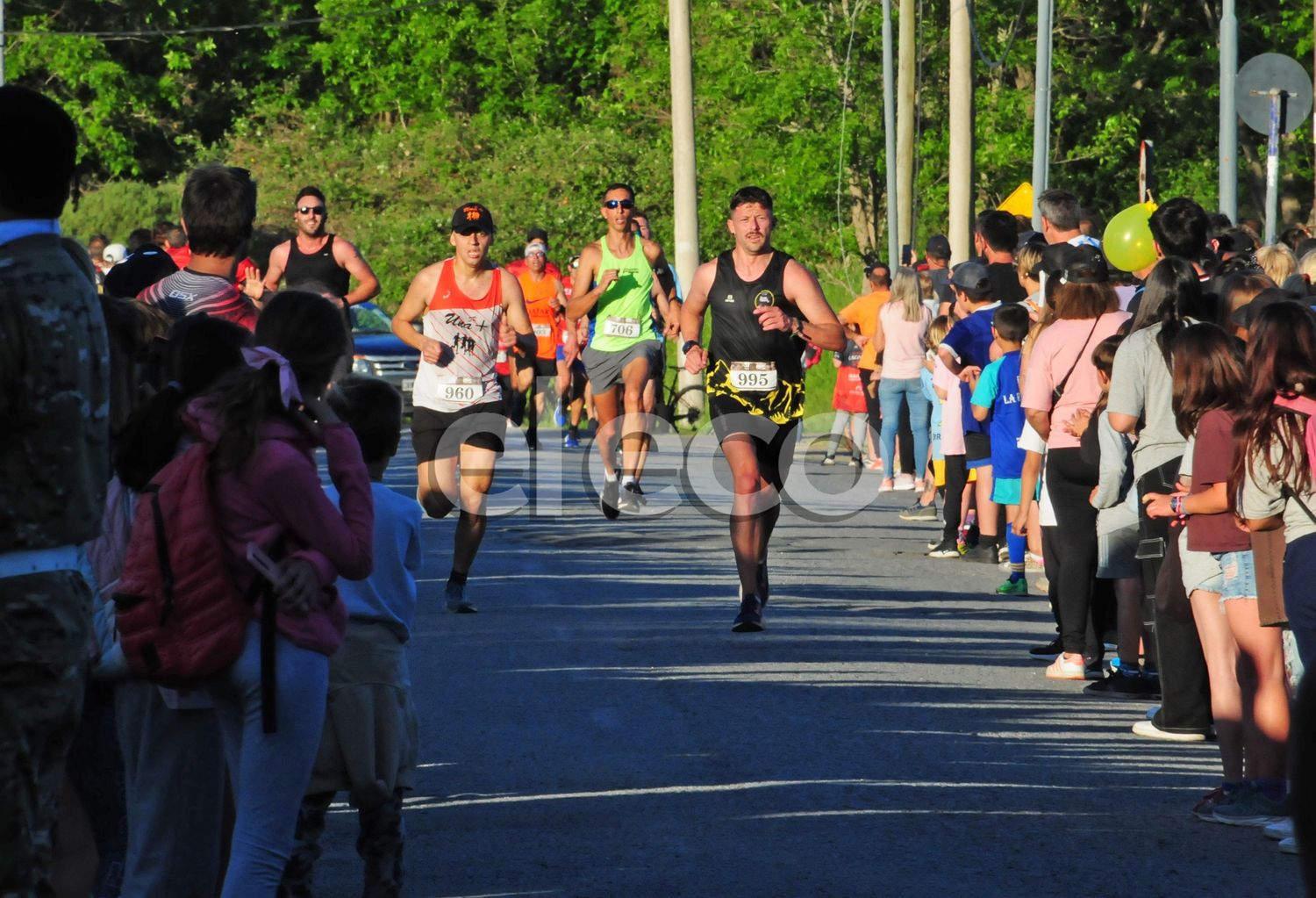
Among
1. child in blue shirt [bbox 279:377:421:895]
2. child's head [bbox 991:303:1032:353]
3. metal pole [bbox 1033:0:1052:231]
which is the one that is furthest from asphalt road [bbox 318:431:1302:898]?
metal pole [bbox 1033:0:1052:231]

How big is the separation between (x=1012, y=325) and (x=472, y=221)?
298cm

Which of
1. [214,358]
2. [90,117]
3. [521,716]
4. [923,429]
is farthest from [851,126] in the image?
[214,358]

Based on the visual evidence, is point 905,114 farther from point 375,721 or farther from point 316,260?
point 375,721

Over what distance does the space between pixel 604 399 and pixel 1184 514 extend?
31.4ft

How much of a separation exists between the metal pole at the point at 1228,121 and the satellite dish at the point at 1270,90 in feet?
4.68

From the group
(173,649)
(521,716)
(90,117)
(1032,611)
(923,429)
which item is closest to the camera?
(173,649)

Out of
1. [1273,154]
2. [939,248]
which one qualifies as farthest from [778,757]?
[939,248]

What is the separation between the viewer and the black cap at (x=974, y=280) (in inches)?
543

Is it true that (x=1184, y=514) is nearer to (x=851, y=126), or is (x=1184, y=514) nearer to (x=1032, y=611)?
(x=1032, y=611)

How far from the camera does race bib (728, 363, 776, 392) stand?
38.0 ft

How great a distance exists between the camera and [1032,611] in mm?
12164

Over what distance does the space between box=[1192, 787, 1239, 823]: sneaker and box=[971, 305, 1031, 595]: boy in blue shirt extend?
5.43 m

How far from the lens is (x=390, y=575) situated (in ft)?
19.2

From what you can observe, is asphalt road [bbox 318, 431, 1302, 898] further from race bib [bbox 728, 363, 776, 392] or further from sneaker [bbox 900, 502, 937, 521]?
sneaker [bbox 900, 502, 937, 521]
